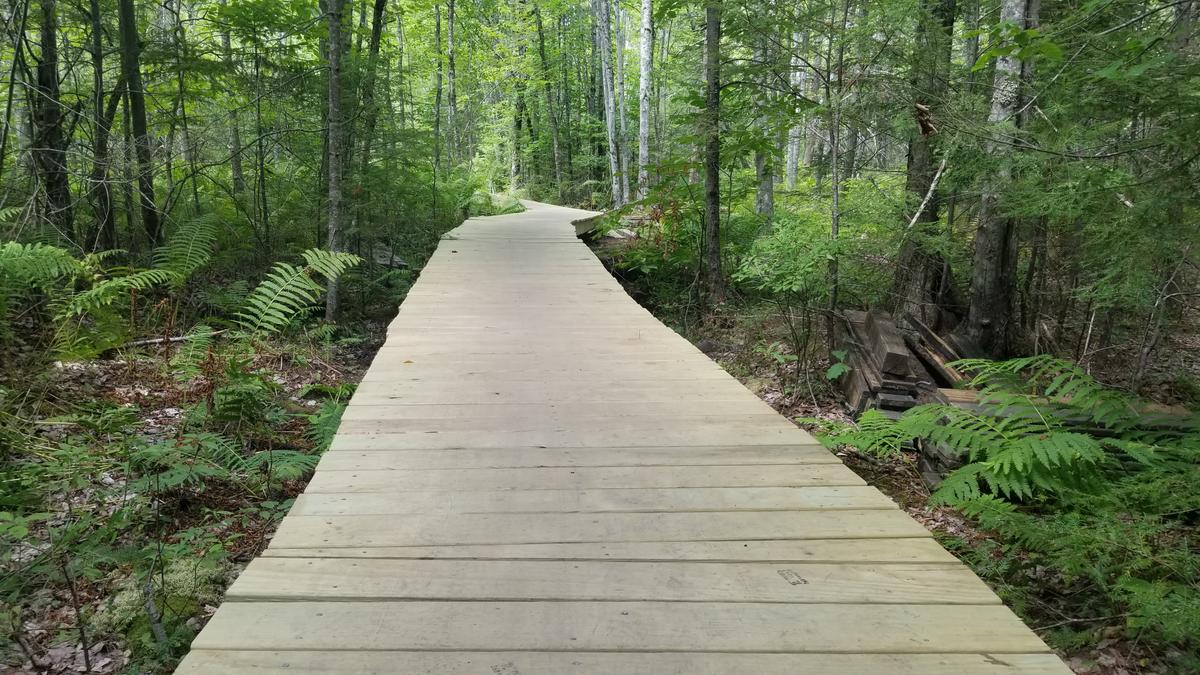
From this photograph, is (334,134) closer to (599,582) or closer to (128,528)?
(128,528)

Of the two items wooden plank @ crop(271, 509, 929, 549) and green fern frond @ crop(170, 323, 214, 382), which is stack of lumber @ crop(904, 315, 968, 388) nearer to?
wooden plank @ crop(271, 509, 929, 549)

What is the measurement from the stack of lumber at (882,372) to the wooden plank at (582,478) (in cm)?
408

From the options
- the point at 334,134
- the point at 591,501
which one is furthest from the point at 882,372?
the point at 334,134

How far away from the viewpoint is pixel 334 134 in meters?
8.45

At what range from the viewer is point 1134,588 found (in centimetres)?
318

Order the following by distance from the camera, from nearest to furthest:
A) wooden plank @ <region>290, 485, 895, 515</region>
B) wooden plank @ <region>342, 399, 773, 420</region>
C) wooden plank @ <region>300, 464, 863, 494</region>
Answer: wooden plank @ <region>290, 485, 895, 515</region> → wooden plank @ <region>300, 464, 863, 494</region> → wooden plank @ <region>342, 399, 773, 420</region>

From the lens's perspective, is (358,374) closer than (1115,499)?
No

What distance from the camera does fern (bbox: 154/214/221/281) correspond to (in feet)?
25.6

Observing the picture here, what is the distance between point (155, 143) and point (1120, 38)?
10.9 meters

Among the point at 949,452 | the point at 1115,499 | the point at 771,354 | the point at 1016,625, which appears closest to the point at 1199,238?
the point at 1115,499

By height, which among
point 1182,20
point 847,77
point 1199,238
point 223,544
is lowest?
point 223,544

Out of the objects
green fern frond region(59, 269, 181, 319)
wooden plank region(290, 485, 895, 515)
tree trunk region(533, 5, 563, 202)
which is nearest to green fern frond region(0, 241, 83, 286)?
green fern frond region(59, 269, 181, 319)

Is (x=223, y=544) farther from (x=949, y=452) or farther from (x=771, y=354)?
(x=771, y=354)

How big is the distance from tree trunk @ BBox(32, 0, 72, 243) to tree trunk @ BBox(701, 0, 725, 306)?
7.69 m
